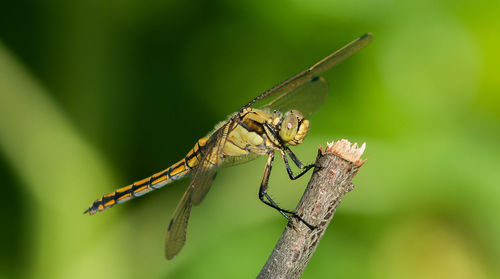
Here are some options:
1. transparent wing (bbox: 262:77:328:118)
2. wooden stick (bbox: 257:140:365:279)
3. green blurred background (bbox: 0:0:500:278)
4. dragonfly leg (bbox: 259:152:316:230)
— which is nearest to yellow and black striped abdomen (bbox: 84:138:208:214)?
green blurred background (bbox: 0:0:500:278)

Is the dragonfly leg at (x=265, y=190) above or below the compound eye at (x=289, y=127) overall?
below

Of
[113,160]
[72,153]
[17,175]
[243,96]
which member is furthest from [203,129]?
[17,175]

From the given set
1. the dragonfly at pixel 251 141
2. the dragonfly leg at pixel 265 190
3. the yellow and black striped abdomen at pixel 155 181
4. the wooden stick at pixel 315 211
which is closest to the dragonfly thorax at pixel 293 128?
the dragonfly at pixel 251 141

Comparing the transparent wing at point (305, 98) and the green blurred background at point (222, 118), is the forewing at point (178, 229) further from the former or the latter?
the transparent wing at point (305, 98)

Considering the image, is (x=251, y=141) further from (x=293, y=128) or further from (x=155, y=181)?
(x=155, y=181)

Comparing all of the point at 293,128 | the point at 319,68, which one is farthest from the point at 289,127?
the point at 319,68

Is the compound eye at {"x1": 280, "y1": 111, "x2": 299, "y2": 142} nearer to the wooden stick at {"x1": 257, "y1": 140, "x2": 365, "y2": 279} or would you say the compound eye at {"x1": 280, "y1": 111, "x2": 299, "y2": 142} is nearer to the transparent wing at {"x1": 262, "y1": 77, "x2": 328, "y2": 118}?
the transparent wing at {"x1": 262, "y1": 77, "x2": 328, "y2": 118}
